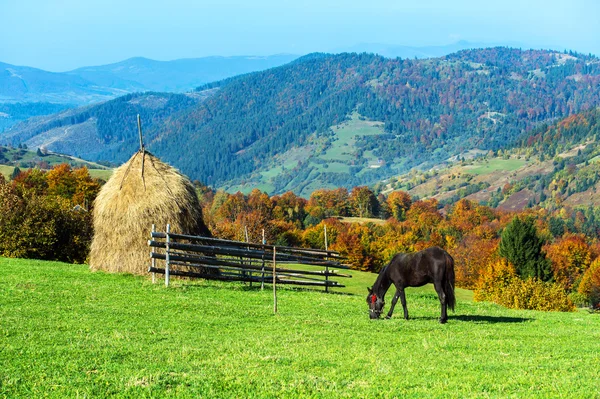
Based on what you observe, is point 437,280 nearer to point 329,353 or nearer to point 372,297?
point 372,297

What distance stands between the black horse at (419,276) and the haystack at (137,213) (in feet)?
31.3

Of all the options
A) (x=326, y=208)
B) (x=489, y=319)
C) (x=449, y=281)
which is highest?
(x=449, y=281)

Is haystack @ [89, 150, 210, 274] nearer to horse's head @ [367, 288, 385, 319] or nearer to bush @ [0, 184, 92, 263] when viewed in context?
horse's head @ [367, 288, 385, 319]

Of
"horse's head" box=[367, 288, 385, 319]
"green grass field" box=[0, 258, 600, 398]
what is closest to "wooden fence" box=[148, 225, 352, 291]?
"green grass field" box=[0, 258, 600, 398]

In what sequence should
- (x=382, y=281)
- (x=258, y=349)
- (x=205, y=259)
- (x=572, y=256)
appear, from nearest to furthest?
(x=258, y=349)
(x=382, y=281)
(x=205, y=259)
(x=572, y=256)

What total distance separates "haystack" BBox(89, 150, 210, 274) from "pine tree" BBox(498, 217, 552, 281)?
6000cm

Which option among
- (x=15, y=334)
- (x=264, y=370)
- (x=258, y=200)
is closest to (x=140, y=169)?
(x=15, y=334)

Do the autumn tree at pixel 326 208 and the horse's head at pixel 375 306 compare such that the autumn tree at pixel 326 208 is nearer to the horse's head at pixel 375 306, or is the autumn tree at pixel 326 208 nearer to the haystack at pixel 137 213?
the haystack at pixel 137 213

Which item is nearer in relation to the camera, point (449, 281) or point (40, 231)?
point (449, 281)

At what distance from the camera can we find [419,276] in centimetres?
1883

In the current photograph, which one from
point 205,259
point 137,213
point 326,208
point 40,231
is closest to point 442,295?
point 205,259

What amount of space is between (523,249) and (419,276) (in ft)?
216

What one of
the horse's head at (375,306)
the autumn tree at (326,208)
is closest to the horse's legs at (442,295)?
the horse's head at (375,306)

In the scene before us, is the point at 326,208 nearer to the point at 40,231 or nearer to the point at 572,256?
the point at 572,256
